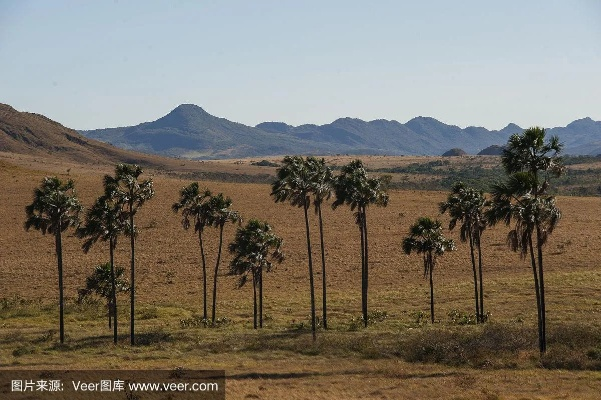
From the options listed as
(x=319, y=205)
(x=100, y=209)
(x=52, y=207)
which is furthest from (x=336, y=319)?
(x=52, y=207)

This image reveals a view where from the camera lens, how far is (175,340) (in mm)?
46469

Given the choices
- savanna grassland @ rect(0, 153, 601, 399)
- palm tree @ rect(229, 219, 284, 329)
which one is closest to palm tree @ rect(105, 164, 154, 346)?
savanna grassland @ rect(0, 153, 601, 399)

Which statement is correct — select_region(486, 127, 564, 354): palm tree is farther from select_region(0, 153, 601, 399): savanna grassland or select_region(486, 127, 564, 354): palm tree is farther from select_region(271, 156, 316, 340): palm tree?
select_region(271, 156, 316, 340): palm tree

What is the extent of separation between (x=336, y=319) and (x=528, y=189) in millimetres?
24582

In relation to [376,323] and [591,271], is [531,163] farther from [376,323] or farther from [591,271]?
[591,271]

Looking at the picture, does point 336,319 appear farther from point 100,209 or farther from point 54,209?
point 54,209

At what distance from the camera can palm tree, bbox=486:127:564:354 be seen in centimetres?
3647

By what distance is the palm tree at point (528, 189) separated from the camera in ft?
120

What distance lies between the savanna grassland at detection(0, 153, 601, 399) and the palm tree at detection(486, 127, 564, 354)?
6395mm

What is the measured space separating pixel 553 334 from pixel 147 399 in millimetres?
A: 26942

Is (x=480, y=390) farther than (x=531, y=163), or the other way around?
(x=531, y=163)

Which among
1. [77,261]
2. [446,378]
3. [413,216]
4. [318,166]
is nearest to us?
[446,378]

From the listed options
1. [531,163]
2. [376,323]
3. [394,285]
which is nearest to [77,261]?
[394,285]

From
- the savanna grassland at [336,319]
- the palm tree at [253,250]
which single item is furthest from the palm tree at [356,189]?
the savanna grassland at [336,319]
